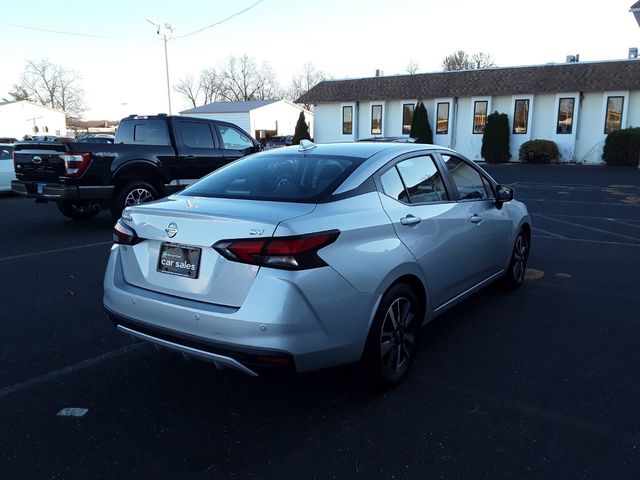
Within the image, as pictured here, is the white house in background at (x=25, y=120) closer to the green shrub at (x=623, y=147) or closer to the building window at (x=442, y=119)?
the building window at (x=442, y=119)

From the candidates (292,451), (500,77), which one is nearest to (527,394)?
(292,451)

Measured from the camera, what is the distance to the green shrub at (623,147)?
24953 mm

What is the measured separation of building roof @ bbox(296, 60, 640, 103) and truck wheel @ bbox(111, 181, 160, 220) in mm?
24955

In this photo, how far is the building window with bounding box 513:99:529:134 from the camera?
29.1 meters

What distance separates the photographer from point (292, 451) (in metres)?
2.80

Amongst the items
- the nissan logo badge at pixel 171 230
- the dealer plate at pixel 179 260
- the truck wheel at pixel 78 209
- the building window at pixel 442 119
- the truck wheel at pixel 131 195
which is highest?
the building window at pixel 442 119

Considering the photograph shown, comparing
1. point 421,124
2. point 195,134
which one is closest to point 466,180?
point 195,134

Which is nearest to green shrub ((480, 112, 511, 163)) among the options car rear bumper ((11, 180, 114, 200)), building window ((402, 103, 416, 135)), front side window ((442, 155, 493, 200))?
building window ((402, 103, 416, 135))

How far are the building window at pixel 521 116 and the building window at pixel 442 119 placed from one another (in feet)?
12.8

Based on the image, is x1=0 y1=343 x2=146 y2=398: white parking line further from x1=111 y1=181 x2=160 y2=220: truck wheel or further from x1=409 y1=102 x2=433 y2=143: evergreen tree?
x1=409 y1=102 x2=433 y2=143: evergreen tree

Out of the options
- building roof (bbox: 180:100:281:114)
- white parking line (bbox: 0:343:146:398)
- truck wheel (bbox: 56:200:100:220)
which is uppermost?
building roof (bbox: 180:100:281:114)

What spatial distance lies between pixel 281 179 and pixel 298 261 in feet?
3.63

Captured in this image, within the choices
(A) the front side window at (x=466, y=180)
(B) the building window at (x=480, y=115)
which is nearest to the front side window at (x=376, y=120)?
(B) the building window at (x=480, y=115)

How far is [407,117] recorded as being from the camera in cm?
3291
